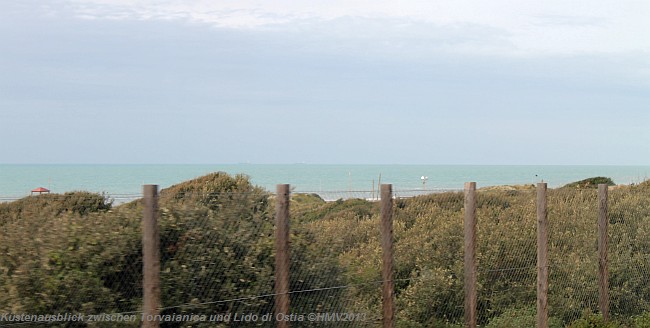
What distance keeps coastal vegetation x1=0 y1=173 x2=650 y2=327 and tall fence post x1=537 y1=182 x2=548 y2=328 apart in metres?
0.34

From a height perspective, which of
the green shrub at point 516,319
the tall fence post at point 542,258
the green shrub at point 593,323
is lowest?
the green shrub at point 593,323

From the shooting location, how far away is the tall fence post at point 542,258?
9070 mm

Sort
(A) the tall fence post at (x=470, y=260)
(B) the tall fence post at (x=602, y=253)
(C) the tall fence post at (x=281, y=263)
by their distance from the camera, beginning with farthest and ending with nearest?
(B) the tall fence post at (x=602, y=253) → (A) the tall fence post at (x=470, y=260) → (C) the tall fence post at (x=281, y=263)

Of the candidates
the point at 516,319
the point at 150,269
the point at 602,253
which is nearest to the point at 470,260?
the point at 516,319

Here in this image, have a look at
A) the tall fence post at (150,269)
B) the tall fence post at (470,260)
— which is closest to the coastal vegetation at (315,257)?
the tall fence post at (150,269)

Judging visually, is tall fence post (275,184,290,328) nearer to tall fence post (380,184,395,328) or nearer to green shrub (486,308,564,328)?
tall fence post (380,184,395,328)

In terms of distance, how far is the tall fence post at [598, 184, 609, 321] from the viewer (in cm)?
1020

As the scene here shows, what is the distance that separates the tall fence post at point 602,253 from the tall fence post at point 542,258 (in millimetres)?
1483

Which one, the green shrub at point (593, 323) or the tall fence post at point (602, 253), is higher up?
the tall fence post at point (602, 253)

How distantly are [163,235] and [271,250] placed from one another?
1000 millimetres

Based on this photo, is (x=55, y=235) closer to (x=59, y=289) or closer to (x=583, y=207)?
(x=59, y=289)

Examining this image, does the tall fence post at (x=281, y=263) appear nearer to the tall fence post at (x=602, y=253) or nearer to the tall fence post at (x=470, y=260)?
the tall fence post at (x=470, y=260)

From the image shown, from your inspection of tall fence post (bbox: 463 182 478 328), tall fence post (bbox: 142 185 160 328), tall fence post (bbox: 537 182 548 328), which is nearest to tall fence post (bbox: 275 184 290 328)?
tall fence post (bbox: 142 185 160 328)

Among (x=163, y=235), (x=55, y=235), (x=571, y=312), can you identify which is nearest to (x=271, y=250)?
(x=163, y=235)
